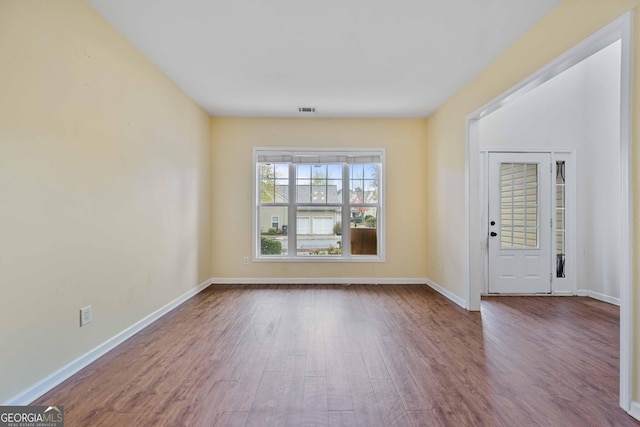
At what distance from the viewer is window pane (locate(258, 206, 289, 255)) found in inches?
192

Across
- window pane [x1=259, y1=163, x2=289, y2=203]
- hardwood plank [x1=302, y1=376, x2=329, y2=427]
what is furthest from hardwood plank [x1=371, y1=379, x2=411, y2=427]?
window pane [x1=259, y1=163, x2=289, y2=203]

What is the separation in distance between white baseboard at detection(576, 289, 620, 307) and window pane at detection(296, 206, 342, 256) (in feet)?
11.2

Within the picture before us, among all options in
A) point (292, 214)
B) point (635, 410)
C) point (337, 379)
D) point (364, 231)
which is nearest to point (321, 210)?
point (292, 214)

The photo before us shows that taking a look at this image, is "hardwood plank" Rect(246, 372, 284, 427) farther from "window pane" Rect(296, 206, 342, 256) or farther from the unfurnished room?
"window pane" Rect(296, 206, 342, 256)

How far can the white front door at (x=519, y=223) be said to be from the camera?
4199mm

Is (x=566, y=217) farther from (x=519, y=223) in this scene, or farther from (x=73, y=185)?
(x=73, y=185)

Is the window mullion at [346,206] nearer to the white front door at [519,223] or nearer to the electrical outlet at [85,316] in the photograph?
the white front door at [519,223]

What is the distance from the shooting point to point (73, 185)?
207 cm

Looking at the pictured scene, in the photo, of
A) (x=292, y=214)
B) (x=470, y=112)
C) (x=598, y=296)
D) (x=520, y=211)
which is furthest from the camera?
(x=292, y=214)

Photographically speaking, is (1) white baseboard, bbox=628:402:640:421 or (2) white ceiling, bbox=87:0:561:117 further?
(2) white ceiling, bbox=87:0:561:117

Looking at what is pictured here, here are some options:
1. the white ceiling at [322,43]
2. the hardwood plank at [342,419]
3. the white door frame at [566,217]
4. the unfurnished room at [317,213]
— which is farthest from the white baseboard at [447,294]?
the white ceiling at [322,43]

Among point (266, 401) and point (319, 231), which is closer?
point (266, 401)

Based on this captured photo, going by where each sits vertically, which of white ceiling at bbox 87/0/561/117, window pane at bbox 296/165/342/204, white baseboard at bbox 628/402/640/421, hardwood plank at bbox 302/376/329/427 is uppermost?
white ceiling at bbox 87/0/561/117

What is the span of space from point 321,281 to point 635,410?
142 inches
